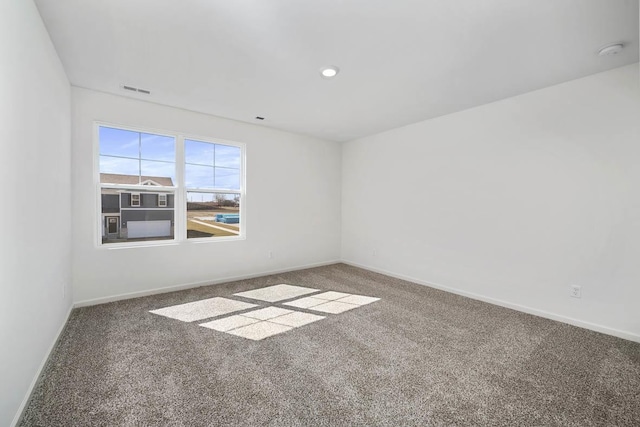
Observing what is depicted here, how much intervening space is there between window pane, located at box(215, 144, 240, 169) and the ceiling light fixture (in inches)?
164

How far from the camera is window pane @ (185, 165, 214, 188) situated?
380cm

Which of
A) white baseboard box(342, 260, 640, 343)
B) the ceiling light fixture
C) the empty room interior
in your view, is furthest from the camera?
white baseboard box(342, 260, 640, 343)

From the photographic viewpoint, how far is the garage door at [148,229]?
3.42 m

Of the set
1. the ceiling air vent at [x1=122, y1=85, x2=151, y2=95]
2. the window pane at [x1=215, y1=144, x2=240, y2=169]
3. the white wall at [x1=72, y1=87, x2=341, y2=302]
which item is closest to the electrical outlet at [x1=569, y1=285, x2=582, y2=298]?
the white wall at [x1=72, y1=87, x2=341, y2=302]

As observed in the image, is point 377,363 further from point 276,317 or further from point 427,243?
point 427,243

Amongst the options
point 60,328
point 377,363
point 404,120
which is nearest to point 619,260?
point 377,363

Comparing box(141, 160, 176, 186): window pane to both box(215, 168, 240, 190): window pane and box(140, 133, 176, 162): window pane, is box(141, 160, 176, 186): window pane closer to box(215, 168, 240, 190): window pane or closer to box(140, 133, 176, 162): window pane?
box(140, 133, 176, 162): window pane

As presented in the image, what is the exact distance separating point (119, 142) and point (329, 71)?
8.96ft

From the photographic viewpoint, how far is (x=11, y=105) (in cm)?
140

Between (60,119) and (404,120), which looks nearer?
(60,119)

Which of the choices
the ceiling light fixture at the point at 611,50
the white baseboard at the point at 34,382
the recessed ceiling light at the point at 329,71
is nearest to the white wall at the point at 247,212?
the white baseboard at the point at 34,382

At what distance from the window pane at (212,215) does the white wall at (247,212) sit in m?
0.19

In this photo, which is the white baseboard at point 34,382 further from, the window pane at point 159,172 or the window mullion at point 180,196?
the window pane at point 159,172

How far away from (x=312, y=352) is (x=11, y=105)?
2.45 metres
